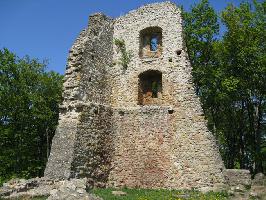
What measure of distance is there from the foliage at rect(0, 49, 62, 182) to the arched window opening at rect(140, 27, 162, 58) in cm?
924

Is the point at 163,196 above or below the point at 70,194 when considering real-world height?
below

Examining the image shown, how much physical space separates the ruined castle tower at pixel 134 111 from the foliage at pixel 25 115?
8.98m

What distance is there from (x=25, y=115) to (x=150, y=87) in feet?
34.4

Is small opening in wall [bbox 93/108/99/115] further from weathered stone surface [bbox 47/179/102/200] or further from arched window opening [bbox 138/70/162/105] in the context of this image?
weathered stone surface [bbox 47/179/102/200]

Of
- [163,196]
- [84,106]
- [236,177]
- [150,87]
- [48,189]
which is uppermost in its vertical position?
[150,87]

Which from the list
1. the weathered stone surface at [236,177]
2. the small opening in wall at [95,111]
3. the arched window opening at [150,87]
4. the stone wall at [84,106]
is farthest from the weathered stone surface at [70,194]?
the arched window opening at [150,87]

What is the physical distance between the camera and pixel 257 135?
2055 centimetres

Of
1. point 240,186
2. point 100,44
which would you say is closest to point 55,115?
point 100,44

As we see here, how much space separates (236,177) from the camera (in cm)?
1356

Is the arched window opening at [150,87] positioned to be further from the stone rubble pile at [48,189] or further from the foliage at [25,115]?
the foliage at [25,115]

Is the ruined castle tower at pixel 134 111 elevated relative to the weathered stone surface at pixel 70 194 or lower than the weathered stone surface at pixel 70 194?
elevated

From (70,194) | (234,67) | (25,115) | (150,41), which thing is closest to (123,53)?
(150,41)

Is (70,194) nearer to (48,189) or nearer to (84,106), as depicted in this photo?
(48,189)

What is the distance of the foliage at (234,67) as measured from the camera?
19.4 metres
